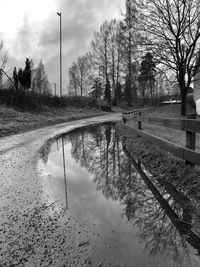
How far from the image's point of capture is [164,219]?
125 inches

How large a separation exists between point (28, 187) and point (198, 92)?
2164cm

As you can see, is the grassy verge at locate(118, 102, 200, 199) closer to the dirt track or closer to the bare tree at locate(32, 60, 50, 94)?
the dirt track

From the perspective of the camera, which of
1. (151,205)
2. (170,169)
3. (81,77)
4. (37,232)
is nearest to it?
(37,232)

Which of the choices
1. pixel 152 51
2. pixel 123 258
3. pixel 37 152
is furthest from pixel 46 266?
pixel 152 51

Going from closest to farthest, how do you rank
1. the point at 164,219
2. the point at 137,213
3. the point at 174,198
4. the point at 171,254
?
the point at 171,254 < the point at 164,219 < the point at 137,213 < the point at 174,198

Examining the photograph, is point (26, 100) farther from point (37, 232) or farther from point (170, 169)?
point (37, 232)

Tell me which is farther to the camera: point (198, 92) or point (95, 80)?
point (95, 80)

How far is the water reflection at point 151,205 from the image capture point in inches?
103

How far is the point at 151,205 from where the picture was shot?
12.0 feet

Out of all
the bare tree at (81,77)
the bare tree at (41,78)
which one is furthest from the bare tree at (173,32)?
the bare tree at (41,78)

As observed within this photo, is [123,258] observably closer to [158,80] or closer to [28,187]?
[28,187]

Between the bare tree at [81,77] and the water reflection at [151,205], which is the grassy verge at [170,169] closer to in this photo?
the water reflection at [151,205]

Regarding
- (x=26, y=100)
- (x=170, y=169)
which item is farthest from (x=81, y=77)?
(x=170, y=169)

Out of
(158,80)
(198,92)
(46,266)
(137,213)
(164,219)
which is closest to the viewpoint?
(46,266)
